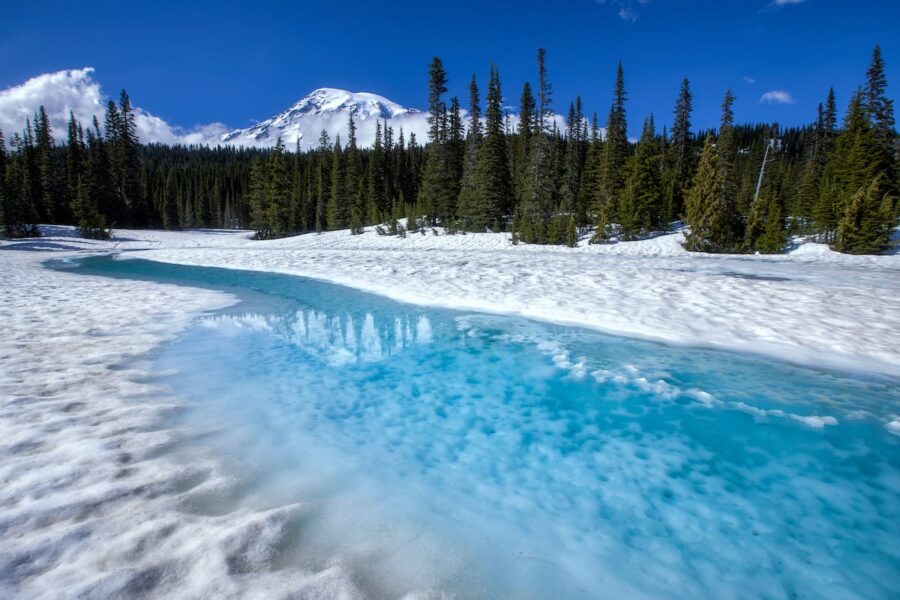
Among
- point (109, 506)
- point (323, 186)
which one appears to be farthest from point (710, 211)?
point (323, 186)

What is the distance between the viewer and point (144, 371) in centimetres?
579

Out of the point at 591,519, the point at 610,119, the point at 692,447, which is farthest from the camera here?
the point at 610,119

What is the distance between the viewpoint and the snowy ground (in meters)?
2.42

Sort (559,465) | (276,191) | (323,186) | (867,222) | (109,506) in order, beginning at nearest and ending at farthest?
(109,506)
(559,465)
(867,222)
(276,191)
(323,186)

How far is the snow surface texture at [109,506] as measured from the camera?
2.30 m

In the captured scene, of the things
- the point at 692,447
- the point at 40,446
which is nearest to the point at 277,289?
the point at 40,446

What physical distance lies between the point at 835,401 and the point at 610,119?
1566 inches

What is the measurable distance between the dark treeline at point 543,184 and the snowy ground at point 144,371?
13341 millimetres

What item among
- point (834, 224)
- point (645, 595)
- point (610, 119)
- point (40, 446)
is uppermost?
point (610, 119)

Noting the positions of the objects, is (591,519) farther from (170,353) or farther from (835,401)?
(170,353)

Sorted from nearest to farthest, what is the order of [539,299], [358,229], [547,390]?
1. [547,390]
2. [539,299]
3. [358,229]

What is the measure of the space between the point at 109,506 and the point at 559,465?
3527 mm

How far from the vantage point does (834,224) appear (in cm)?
2509

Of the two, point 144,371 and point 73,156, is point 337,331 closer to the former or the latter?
point 144,371
